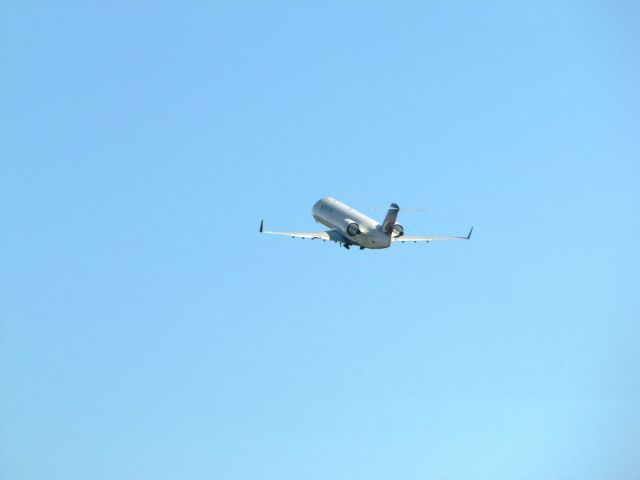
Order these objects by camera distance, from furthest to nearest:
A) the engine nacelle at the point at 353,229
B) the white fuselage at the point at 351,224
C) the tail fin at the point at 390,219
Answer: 1. the engine nacelle at the point at 353,229
2. the tail fin at the point at 390,219
3. the white fuselage at the point at 351,224

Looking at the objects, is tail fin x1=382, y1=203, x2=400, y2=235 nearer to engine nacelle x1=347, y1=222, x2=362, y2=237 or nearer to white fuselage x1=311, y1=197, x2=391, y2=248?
white fuselage x1=311, y1=197, x2=391, y2=248

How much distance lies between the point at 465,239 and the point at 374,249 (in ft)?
43.4

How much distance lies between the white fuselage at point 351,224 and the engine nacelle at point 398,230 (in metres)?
1.97

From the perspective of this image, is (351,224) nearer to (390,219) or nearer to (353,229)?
(353,229)

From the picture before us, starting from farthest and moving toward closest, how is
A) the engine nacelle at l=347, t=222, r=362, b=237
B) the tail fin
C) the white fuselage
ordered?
the engine nacelle at l=347, t=222, r=362, b=237 < the tail fin < the white fuselage

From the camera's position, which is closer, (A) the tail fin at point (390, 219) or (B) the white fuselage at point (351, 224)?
(B) the white fuselage at point (351, 224)

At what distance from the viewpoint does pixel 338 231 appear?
16962cm

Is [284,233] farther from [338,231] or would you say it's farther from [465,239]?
[465,239]

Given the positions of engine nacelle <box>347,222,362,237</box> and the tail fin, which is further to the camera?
engine nacelle <box>347,222,362,237</box>

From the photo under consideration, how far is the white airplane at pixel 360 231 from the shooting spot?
517 ft

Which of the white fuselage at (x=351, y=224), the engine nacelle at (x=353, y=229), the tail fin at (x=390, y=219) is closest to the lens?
the white fuselage at (x=351, y=224)

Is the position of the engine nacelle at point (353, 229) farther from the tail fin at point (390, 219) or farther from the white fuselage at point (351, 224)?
the tail fin at point (390, 219)

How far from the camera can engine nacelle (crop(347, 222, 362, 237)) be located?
524ft

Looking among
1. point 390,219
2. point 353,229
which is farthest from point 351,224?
point 390,219
